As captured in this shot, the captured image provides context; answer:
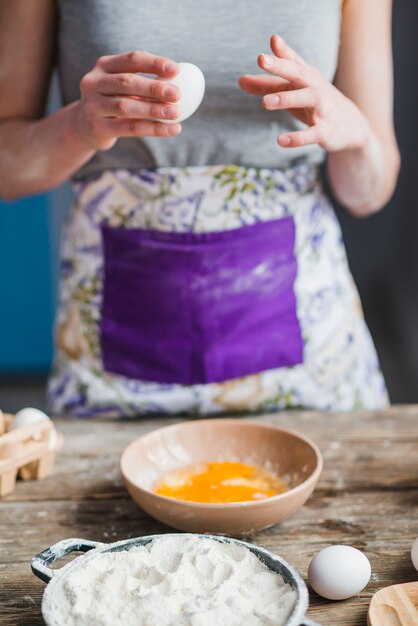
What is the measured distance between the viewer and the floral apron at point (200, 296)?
136 centimetres

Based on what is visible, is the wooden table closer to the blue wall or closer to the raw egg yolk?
the raw egg yolk

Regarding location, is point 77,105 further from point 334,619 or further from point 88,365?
point 334,619

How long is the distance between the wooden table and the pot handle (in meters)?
0.06

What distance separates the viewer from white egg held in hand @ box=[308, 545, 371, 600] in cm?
80

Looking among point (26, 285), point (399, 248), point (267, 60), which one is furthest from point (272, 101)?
point (399, 248)

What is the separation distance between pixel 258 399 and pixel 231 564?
0.65 m

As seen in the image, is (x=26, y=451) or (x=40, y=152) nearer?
(x=26, y=451)

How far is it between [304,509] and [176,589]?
1.05 feet

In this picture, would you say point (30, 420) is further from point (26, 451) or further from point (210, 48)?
point (210, 48)

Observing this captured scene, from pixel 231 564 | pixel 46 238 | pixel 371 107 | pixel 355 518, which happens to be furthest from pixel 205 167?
pixel 46 238

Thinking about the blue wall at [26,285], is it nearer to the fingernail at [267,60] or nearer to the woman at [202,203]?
the woman at [202,203]

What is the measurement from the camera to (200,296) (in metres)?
1.37

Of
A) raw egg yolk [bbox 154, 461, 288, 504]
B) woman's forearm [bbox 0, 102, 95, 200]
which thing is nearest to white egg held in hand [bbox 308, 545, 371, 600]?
raw egg yolk [bbox 154, 461, 288, 504]

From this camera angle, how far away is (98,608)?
0.71 meters
